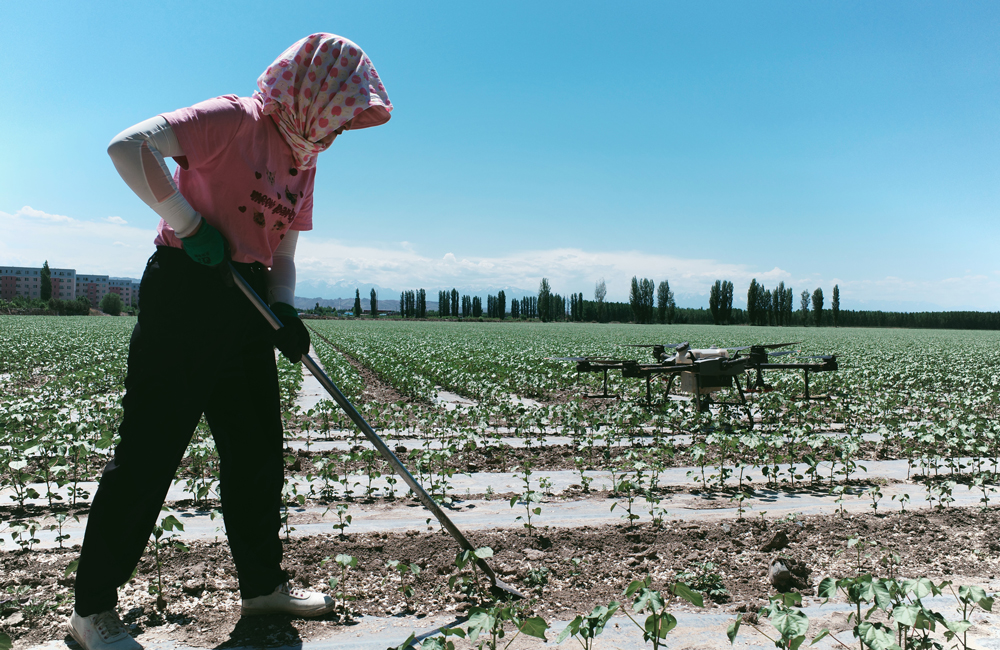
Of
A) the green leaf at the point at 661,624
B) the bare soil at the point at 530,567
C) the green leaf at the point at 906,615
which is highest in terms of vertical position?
the green leaf at the point at 906,615

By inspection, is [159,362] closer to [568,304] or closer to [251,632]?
[251,632]

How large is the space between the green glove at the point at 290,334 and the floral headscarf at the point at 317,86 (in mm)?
781

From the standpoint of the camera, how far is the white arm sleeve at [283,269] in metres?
2.58

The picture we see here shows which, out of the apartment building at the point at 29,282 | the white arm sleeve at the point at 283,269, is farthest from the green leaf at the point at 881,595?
the apartment building at the point at 29,282

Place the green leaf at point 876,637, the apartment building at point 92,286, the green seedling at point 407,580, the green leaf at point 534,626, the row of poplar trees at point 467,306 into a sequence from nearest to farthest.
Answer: the green leaf at point 876,637 < the green leaf at point 534,626 < the green seedling at point 407,580 < the row of poplar trees at point 467,306 < the apartment building at point 92,286

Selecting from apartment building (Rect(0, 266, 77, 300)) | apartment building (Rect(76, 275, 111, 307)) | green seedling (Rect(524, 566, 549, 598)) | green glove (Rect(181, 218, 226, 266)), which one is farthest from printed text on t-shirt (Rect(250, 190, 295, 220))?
apartment building (Rect(76, 275, 111, 307))

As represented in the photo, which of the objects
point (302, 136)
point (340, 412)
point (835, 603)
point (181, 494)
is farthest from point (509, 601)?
point (340, 412)

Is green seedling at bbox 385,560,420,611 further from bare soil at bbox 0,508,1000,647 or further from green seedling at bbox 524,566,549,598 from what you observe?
green seedling at bbox 524,566,549,598

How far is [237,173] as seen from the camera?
2.13 metres

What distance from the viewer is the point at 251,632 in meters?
2.20

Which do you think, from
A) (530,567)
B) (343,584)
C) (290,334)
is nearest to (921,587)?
(530,567)

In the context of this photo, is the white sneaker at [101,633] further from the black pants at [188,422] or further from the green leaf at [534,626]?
the green leaf at [534,626]

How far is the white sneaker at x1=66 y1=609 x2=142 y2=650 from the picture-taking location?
1980 mm

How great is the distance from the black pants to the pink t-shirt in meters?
0.17
